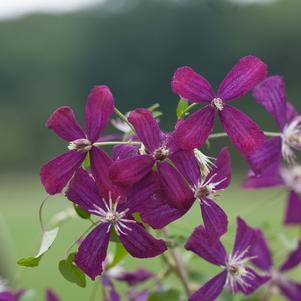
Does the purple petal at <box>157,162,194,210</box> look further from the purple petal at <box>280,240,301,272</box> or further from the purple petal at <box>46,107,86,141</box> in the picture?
the purple petal at <box>280,240,301,272</box>

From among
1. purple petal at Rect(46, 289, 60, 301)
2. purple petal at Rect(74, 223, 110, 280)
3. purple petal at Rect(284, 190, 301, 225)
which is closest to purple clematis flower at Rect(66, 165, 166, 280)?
purple petal at Rect(74, 223, 110, 280)

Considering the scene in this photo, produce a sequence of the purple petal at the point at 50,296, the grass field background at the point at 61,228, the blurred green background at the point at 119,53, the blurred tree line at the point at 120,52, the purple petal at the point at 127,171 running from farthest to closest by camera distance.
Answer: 1. the blurred tree line at the point at 120,52
2. the blurred green background at the point at 119,53
3. the grass field background at the point at 61,228
4. the purple petal at the point at 50,296
5. the purple petal at the point at 127,171

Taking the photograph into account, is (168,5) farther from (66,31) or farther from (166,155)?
(166,155)

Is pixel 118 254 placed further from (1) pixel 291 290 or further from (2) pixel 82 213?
(1) pixel 291 290

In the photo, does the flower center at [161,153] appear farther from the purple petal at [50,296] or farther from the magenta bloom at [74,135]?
the purple petal at [50,296]

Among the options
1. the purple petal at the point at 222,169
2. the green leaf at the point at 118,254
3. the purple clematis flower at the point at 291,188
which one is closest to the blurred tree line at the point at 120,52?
the purple clematis flower at the point at 291,188

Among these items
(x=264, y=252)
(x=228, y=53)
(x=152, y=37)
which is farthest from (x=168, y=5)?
(x=264, y=252)
